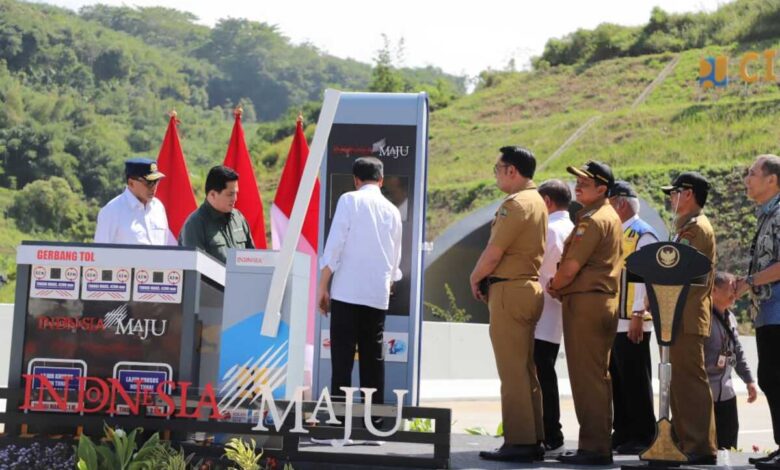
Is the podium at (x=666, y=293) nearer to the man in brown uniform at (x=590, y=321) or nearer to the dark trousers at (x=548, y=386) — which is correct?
the man in brown uniform at (x=590, y=321)

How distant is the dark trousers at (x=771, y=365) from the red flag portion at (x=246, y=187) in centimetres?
671

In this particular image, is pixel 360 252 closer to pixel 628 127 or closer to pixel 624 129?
pixel 624 129

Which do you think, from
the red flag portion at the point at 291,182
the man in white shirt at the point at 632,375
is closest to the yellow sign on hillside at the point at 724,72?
the red flag portion at the point at 291,182

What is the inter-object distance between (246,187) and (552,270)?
18.5 feet

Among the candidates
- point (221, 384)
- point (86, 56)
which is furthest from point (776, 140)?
point (86, 56)

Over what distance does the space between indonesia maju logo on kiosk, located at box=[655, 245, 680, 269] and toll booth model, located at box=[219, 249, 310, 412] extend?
2007 millimetres

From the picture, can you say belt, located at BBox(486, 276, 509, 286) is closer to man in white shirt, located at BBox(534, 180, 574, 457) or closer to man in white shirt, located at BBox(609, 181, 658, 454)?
man in white shirt, located at BBox(534, 180, 574, 457)

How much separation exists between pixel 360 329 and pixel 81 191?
6211 centimetres

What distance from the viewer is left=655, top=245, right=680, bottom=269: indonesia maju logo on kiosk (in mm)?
6711

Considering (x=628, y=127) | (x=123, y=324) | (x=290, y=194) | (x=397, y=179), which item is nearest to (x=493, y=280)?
(x=123, y=324)

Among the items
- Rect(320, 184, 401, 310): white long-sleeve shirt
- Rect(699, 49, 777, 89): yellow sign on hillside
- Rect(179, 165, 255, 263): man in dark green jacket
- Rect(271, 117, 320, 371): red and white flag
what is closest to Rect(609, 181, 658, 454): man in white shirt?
Rect(320, 184, 401, 310): white long-sleeve shirt

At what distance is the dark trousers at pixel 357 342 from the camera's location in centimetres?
774

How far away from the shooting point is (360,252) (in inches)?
307

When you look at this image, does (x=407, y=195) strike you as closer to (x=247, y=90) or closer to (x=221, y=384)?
(x=221, y=384)
